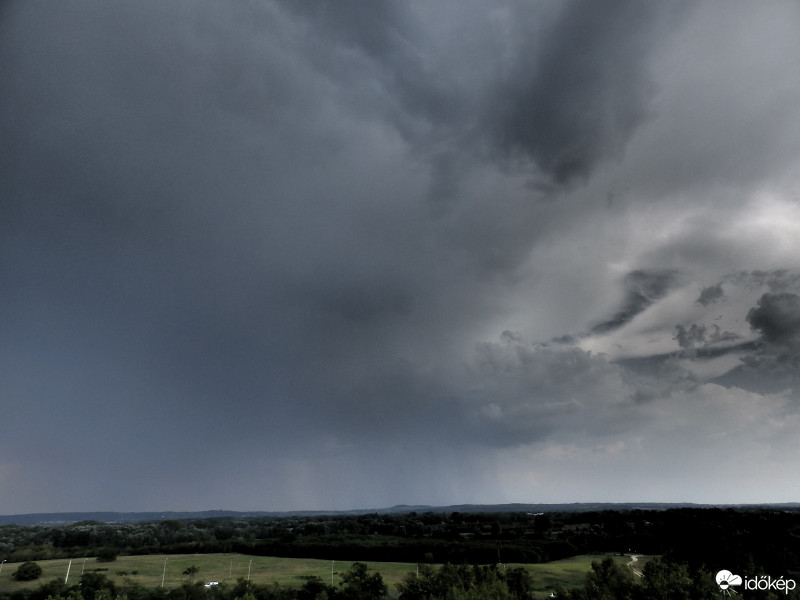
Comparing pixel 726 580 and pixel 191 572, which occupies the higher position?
pixel 726 580

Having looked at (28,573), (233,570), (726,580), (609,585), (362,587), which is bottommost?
(233,570)

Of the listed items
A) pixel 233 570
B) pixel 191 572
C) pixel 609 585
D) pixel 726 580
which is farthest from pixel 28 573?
pixel 726 580

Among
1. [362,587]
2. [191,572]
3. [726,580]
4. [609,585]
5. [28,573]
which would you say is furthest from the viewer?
[191,572]

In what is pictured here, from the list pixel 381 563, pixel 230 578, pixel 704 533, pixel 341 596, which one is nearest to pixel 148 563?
pixel 230 578

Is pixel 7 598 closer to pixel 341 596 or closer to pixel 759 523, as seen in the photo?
pixel 341 596

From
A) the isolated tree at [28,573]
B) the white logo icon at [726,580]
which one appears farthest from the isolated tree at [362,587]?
the isolated tree at [28,573]

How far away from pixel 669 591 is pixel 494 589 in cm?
2303

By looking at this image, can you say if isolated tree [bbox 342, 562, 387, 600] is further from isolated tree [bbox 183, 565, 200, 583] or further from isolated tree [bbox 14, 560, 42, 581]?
isolated tree [bbox 14, 560, 42, 581]

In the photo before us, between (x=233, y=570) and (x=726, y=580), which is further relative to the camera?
(x=233, y=570)

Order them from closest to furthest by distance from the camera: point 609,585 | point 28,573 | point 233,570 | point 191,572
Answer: point 609,585, point 28,573, point 191,572, point 233,570

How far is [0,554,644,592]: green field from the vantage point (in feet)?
436

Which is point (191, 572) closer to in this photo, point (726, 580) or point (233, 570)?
point (233, 570)

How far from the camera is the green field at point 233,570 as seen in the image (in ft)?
436

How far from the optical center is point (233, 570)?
6235 inches
